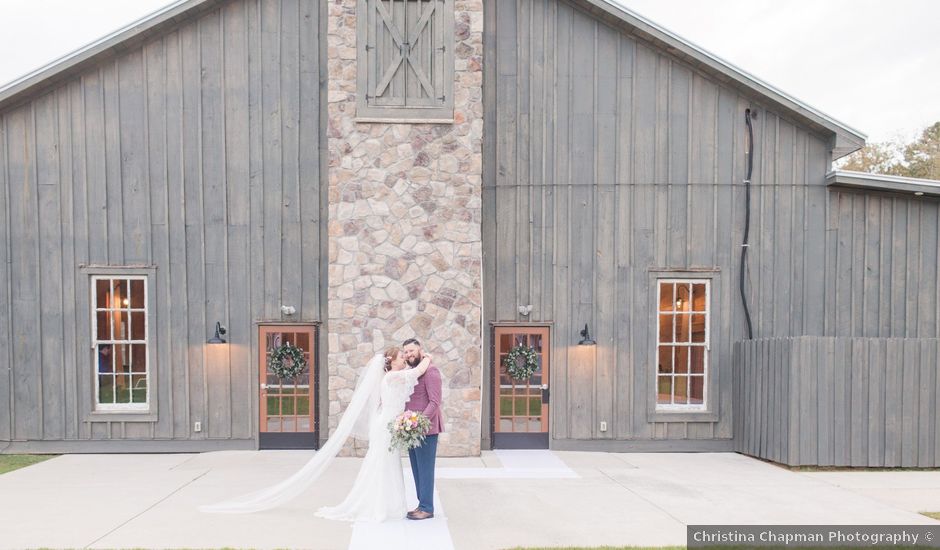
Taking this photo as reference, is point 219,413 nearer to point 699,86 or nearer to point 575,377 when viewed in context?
point 575,377

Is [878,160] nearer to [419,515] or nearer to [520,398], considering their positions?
[520,398]

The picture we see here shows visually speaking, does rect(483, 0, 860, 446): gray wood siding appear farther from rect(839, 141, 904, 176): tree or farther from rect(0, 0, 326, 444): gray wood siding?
rect(839, 141, 904, 176): tree

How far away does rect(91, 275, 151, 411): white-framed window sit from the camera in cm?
997

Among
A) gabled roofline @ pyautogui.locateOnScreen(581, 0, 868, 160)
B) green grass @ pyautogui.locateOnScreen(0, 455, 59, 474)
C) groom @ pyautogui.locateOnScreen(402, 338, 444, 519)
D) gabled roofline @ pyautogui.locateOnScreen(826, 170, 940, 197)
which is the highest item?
gabled roofline @ pyautogui.locateOnScreen(581, 0, 868, 160)

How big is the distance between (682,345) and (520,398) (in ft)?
9.48

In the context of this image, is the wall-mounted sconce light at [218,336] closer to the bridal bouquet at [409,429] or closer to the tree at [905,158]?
the bridal bouquet at [409,429]

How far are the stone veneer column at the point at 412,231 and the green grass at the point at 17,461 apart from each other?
4.61m

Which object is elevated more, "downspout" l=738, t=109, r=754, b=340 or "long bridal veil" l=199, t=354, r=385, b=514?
"downspout" l=738, t=109, r=754, b=340

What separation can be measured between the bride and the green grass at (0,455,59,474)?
4.43m

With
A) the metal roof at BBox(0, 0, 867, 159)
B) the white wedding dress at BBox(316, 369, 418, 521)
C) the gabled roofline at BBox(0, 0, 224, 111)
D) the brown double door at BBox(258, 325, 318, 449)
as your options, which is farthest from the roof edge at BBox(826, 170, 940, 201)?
the gabled roofline at BBox(0, 0, 224, 111)

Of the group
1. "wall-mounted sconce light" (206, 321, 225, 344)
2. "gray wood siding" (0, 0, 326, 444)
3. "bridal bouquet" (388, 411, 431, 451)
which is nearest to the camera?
"bridal bouquet" (388, 411, 431, 451)

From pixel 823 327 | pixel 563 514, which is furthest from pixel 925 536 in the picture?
pixel 823 327

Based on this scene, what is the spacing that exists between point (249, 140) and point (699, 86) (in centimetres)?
760

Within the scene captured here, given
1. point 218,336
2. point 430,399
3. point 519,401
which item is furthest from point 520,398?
point 218,336
